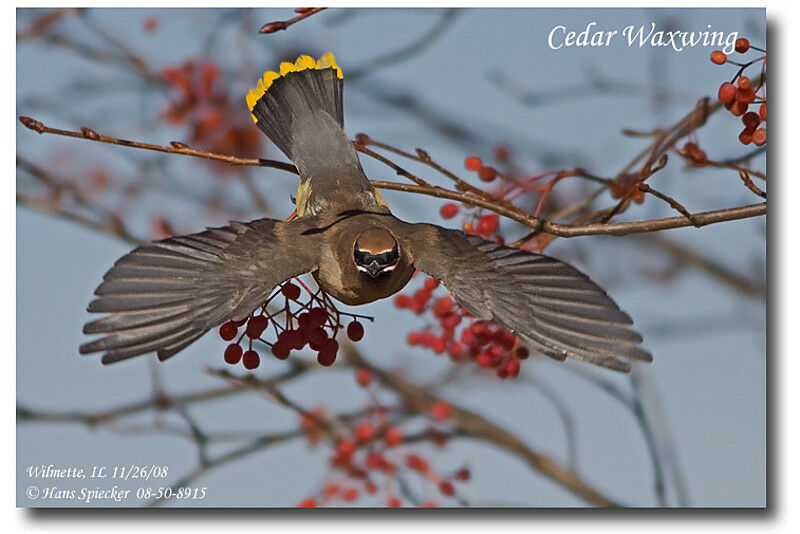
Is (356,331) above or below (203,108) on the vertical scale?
below

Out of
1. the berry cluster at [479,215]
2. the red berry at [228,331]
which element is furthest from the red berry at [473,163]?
the red berry at [228,331]

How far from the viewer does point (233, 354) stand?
77.1 inches

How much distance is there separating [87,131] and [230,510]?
1318mm

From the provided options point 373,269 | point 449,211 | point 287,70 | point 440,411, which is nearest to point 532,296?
point 373,269

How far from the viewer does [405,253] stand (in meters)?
2.00

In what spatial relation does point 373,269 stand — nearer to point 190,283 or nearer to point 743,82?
point 190,283

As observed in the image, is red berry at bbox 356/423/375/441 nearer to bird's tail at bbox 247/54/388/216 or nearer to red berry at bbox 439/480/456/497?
red berry at bbox 439/480/456/497

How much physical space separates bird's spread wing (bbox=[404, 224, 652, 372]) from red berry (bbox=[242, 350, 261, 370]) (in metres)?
0.37

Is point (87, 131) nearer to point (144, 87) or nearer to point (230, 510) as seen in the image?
point (230, 510)

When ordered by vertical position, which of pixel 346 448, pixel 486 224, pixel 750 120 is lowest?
pixel 346 448

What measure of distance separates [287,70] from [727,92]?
1093 mm

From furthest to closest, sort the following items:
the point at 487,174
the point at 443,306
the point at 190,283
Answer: the point at 443,306
the point at 487,174
the point at 190,283

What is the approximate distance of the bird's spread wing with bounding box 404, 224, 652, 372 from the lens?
5.86 ft
